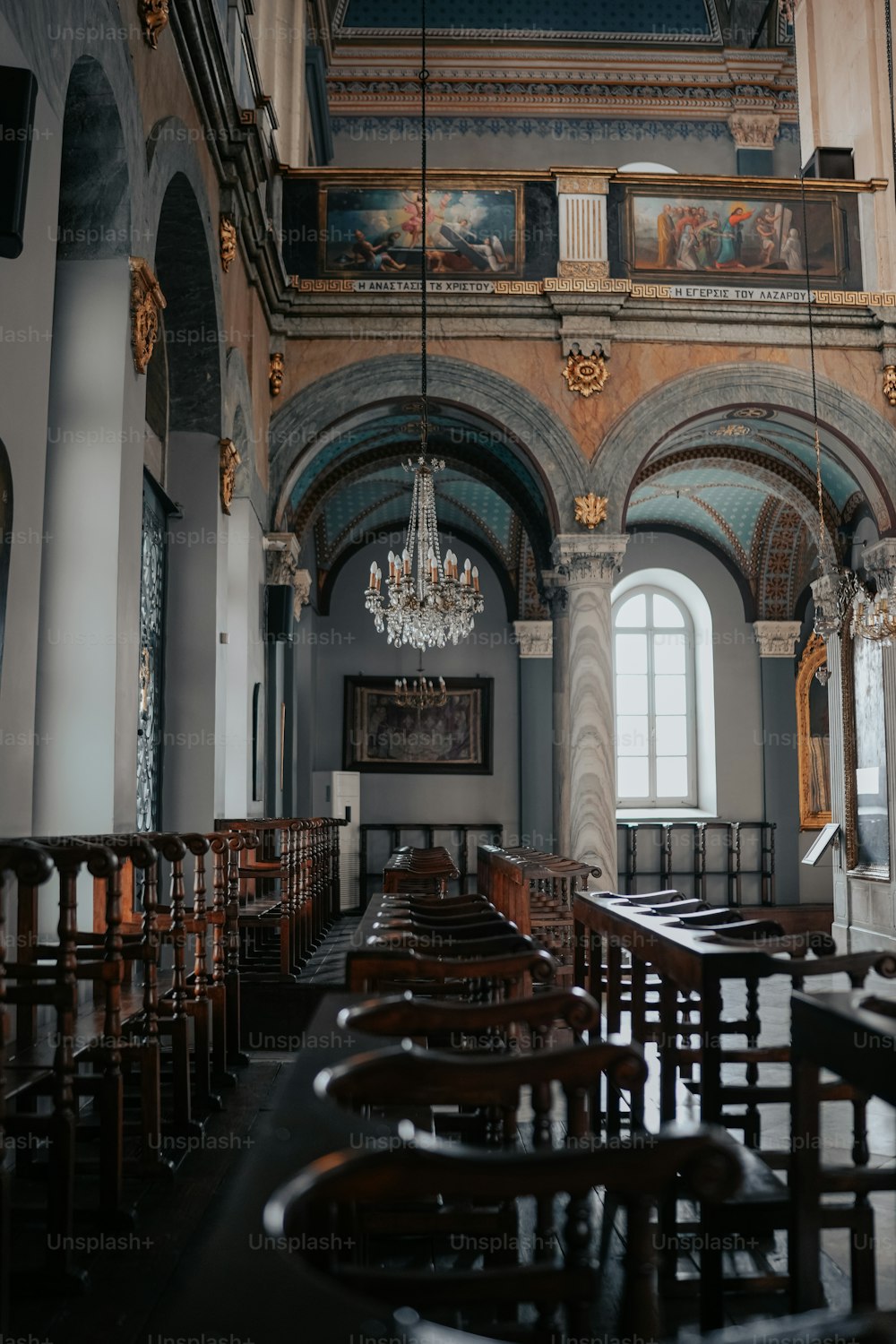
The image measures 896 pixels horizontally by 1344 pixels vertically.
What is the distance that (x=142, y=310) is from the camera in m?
6.05

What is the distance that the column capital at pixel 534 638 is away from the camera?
17141 mm

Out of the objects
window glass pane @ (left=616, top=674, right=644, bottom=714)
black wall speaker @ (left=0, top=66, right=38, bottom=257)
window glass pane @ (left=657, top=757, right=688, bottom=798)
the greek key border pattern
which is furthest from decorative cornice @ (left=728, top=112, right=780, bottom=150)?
black wall speaker @ (left=0, top=66, right=38, bottom=257)

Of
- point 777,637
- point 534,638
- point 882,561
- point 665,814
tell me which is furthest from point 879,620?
point 665,814

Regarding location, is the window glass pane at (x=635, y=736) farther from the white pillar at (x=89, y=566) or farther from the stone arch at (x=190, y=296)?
Result: the white pillar at (x=89, y=566)

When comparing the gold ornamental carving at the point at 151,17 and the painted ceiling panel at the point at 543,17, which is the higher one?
the painted ceiling panel at the point at 543,17

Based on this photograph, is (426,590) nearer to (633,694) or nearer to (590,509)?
(590,509)

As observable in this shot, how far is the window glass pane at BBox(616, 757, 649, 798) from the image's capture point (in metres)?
18.0

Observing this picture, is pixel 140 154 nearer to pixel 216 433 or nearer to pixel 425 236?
pixel 216 433

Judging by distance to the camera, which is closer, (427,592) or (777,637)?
(427,592)

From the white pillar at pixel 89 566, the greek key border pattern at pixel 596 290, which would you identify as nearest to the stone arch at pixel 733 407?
the greek key border pattern at pixel 596 290

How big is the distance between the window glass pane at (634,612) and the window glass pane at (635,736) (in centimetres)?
139

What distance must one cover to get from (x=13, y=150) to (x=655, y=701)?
50.1 ft

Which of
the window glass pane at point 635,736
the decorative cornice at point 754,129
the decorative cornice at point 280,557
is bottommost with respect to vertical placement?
the window glass pane at point 635,736

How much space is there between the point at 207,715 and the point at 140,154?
380cm
